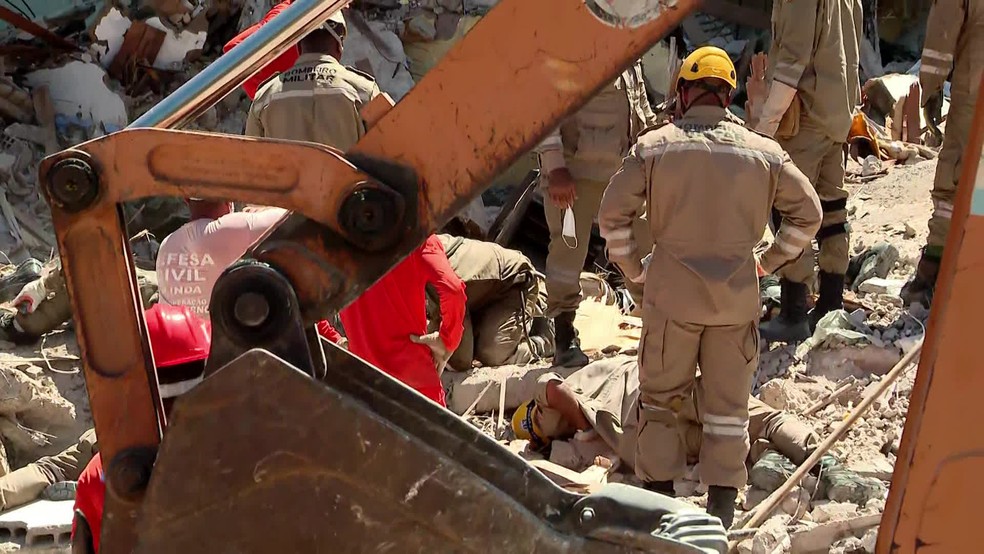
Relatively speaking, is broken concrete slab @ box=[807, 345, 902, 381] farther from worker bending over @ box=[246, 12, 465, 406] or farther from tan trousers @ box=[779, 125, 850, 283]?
worker bending over @ box=[246, 12, 465, 406]

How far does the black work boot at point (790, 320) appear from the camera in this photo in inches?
270

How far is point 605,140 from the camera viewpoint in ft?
22.0

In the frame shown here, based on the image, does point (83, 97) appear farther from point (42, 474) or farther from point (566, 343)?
point (566, 343)

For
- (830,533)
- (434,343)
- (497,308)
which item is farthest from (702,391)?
(497,308)

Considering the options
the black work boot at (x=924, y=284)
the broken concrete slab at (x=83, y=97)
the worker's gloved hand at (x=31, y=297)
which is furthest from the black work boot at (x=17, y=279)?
the black work boot at (x=924, y=284)

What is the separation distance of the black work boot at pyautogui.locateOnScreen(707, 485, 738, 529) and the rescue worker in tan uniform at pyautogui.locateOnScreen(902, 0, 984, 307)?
258 centimetres

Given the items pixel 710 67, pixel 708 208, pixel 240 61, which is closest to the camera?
pixel 240 61

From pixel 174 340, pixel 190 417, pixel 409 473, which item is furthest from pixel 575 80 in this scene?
pixel 174 340

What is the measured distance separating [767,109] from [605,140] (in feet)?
3.28

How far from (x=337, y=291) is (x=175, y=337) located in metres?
0.90

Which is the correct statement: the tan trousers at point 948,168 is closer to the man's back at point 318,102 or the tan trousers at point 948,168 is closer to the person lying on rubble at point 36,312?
the man's back at point 318,102

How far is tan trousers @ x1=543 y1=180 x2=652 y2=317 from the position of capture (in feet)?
22.5

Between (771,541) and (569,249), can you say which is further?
(569,249)

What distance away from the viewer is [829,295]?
7.08m
